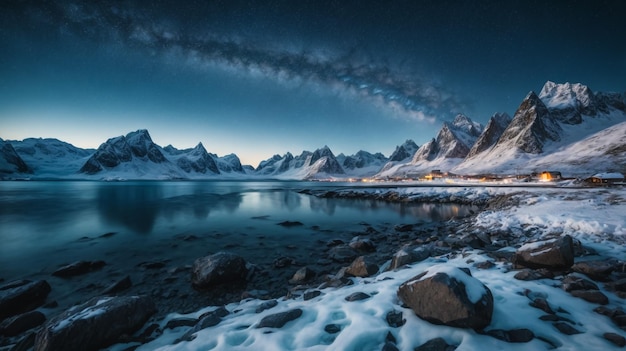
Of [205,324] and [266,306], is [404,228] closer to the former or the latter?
[266,306]

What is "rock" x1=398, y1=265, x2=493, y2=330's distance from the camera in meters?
4.51

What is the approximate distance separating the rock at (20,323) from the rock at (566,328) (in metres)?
13.6

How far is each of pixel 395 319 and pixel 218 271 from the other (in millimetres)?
7644

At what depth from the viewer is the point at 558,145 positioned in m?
165

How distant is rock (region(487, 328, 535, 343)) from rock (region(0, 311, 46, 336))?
1233 cm

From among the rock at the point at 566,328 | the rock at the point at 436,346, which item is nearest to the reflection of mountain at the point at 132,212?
the rock at the point at 436,346

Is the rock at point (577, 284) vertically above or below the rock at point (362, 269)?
above

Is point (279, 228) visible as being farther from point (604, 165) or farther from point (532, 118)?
point (532, 118)

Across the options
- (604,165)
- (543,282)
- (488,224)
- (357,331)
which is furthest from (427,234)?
(604,165)

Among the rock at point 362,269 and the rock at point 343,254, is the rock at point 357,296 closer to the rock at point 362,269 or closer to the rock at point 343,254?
the rock at point 362,269

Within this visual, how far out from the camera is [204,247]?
16.7 meters

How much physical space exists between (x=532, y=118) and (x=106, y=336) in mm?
250729

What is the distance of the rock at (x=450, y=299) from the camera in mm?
4512

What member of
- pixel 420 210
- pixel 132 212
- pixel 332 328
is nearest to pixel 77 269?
pixel 332 328
